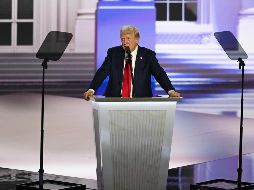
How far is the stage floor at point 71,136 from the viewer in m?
5.50

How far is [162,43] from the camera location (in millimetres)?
9141

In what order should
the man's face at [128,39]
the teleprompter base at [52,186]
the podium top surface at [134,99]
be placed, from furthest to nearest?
the teleprompter base at [52,186], the man's face at [128,39], the podium top surface at [134,99]

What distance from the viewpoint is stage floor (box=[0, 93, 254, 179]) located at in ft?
18.1

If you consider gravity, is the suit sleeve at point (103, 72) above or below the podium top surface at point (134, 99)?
above

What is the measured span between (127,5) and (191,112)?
5.32 ft

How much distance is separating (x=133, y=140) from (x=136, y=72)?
45 cm

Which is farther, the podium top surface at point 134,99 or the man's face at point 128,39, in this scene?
the man's face at point 128,39

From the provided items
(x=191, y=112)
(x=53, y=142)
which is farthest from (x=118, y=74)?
(x=191, y=112)

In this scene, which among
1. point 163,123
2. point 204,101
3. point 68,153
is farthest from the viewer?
point 204,101

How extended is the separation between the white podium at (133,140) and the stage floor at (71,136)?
1179 mm

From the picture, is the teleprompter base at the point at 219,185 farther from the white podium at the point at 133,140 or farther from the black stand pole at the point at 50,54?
the black stand pole at the point at 50,54

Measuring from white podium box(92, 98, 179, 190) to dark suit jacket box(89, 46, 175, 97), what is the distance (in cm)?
24

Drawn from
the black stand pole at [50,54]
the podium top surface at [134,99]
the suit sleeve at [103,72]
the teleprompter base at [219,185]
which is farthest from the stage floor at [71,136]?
the podium top surface at [134,99]

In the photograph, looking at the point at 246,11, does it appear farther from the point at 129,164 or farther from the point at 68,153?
the point at 129,164
